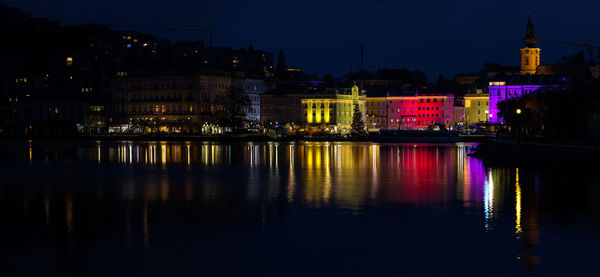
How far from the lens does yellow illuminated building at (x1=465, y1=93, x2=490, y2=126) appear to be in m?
184

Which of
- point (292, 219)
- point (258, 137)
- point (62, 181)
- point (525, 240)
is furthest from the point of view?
point (258, 137)

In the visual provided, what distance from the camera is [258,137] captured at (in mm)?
146125

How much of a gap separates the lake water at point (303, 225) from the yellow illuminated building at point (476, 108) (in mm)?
134379

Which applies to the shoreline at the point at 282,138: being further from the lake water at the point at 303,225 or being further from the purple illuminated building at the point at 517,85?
the lake water at the point at 303,225

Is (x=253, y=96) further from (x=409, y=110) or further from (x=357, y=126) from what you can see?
(x=409, y=110)

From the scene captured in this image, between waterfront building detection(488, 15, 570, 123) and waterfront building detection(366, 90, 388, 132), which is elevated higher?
waterfront building detection(488, 15, 570, 123)

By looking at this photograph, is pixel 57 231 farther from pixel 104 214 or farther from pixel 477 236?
pixel 477 236

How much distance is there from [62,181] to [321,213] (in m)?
21.8

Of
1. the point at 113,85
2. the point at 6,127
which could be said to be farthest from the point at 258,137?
the point at 6,127

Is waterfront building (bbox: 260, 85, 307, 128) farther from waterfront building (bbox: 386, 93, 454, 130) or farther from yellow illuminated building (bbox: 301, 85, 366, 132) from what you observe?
waterfront building (bbox: 386, 93, 454, 130)

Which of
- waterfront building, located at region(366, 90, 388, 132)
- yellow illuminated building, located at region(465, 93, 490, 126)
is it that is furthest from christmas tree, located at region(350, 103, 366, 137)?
yellow illuminated building, located at region(465, 93, 490, 126)

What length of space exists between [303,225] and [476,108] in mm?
161594

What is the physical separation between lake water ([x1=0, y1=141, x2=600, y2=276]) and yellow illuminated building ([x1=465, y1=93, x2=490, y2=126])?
441 feet

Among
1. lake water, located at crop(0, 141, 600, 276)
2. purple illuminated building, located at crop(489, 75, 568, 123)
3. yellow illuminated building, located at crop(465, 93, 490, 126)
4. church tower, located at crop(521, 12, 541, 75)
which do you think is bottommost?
lake water, located at crop(0, 141, 600, 276)
